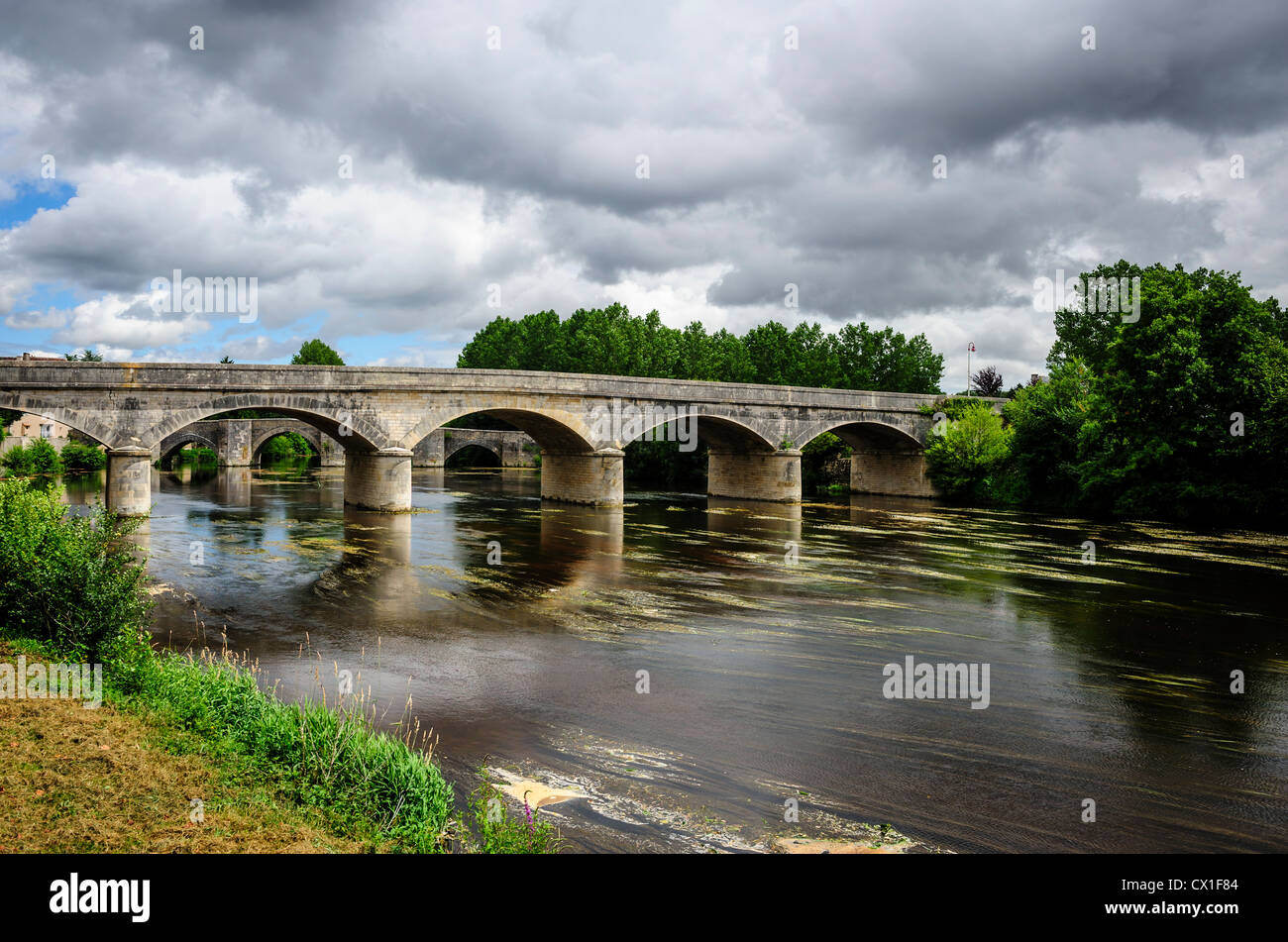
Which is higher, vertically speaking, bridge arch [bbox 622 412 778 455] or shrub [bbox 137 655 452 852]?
bridge arch [bbox 622 412 778 455]

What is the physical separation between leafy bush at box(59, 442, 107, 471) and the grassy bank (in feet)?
212

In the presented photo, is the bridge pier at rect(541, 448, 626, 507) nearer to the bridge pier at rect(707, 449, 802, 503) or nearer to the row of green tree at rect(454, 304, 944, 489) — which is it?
the bridge pier at rect(707, 449, 802, 503)

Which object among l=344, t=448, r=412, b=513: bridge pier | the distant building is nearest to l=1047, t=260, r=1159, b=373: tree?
l=344, t=448, r=412, b=513: bridge pier

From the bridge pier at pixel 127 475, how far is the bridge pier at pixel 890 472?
42.2 metres

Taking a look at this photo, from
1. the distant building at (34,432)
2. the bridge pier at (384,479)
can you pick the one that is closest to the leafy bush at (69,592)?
the bridge pier at (384,479)

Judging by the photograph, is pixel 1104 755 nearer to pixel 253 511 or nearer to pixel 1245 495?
pixel 1245 495

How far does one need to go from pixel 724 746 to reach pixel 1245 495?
113 feet

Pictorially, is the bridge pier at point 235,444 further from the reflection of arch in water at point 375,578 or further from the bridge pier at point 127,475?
the reflection of arch in water at point 375,578

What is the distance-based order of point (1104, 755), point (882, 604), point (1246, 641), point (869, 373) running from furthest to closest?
point (869, 373), point (882, 604), point (1246, 641), point (1104, 755)

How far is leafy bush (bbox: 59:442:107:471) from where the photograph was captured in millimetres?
67500

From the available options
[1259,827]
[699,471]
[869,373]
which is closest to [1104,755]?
[1259,827]

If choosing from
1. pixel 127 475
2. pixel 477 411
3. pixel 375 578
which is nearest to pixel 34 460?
pixel 127 475
